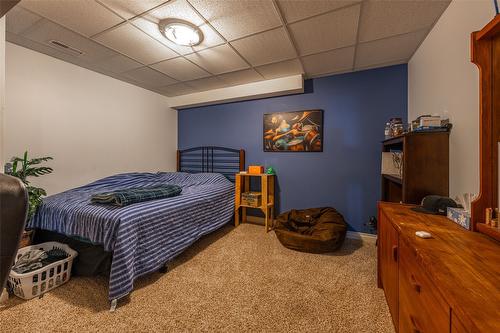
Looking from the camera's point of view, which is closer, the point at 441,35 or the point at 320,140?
the point at 441,35

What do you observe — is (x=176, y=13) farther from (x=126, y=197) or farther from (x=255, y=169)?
(x=255, y=169)

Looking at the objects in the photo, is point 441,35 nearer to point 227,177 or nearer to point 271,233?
point 271,233

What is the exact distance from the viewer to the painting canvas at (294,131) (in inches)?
112

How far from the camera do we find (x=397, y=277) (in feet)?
3.52

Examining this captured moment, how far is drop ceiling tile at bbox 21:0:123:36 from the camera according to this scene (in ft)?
4.98

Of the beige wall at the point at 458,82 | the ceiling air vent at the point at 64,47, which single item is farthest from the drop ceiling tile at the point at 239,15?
the ceiling air vent at the point at 64,47

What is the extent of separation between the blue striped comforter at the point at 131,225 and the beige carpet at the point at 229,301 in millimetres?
182

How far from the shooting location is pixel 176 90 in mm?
3424

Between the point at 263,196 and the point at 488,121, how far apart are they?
2273mm

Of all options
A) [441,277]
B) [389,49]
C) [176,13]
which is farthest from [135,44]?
[441,277]

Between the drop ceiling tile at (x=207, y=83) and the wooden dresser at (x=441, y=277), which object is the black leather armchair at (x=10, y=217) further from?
the drop ceiling tile at (x=207, y=83)

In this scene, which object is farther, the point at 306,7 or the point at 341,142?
the point at 341,142

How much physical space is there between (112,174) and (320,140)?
3.03 metres

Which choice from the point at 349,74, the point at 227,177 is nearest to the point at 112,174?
the point at 227,177
